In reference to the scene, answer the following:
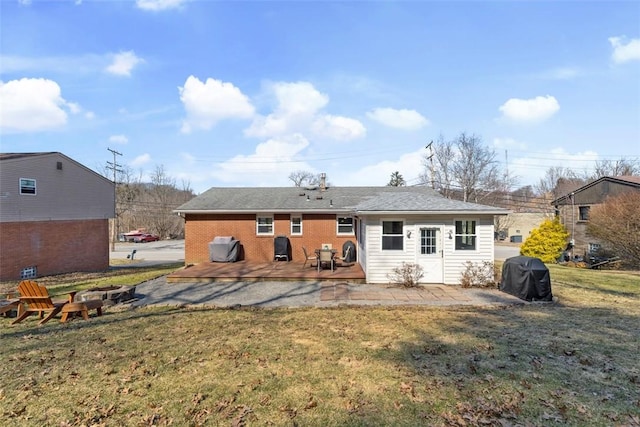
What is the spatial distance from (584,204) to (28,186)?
37880 millimetres

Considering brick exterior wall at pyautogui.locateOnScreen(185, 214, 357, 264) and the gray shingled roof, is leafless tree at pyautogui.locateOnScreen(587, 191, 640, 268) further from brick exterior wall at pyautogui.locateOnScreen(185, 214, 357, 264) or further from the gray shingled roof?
brick exterior wall at pyautogui.locateOnScreen(185, 214, 357, 264)

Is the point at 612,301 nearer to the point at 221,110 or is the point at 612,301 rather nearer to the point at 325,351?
the point at 325,351

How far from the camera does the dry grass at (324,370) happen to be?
144 inches

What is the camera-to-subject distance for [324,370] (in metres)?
4.77

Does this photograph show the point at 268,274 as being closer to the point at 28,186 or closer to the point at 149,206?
the point at 28,186

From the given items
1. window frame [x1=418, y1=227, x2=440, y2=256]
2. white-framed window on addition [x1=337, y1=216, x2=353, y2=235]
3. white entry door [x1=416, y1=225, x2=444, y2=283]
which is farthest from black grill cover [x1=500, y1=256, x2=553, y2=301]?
white-framed window on addition [x1=337, y1=216, x2=353, y2=235]

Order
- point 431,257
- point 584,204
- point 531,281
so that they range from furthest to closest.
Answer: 1. point 584,204
2. point 431,257
3. point 531,281

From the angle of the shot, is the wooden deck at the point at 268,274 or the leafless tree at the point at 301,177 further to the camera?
the leafless tree at the point at 301,177

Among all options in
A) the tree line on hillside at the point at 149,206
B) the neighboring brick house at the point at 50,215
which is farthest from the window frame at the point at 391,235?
the tree line on hillside at the point at 149,206

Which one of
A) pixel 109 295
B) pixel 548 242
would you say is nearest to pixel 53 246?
pixel 109 295

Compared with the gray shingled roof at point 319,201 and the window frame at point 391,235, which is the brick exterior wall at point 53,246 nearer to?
the gray shingled roof at point 319,201

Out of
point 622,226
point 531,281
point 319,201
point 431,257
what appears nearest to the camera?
point 531,281

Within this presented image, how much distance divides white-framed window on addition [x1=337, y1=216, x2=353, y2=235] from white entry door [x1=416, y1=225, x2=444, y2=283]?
588 centimetres

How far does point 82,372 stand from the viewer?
15.6 ft
